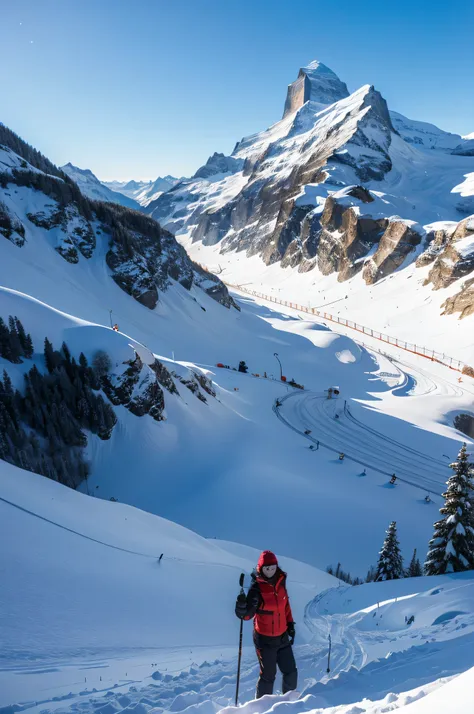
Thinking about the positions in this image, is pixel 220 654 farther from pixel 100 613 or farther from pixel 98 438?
pixel 98 438

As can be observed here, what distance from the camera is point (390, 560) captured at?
581 inches

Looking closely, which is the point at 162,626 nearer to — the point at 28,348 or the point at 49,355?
the point at 49,355

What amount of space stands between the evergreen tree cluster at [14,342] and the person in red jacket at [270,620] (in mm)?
18137

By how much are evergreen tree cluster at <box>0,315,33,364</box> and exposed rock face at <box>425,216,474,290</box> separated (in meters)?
63.2

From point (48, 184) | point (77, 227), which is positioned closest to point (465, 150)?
point (77, 227)

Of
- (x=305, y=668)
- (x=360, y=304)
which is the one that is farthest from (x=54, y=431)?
(x=360, y=304)

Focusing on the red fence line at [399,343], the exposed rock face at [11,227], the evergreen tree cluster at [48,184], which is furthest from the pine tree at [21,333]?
the red fence line at [399,343]

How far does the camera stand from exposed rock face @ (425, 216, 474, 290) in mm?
63500

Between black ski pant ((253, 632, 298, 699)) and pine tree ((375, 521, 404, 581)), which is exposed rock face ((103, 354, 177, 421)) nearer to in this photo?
pine tree ((375, 521, 404, 581))

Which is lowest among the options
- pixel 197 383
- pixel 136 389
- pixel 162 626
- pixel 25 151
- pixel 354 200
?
pixel 162 626

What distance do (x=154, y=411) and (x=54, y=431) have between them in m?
6.12

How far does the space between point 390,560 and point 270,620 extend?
1107 centimetres

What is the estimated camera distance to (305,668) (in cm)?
729

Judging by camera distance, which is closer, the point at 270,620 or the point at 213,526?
the point at 270,620
